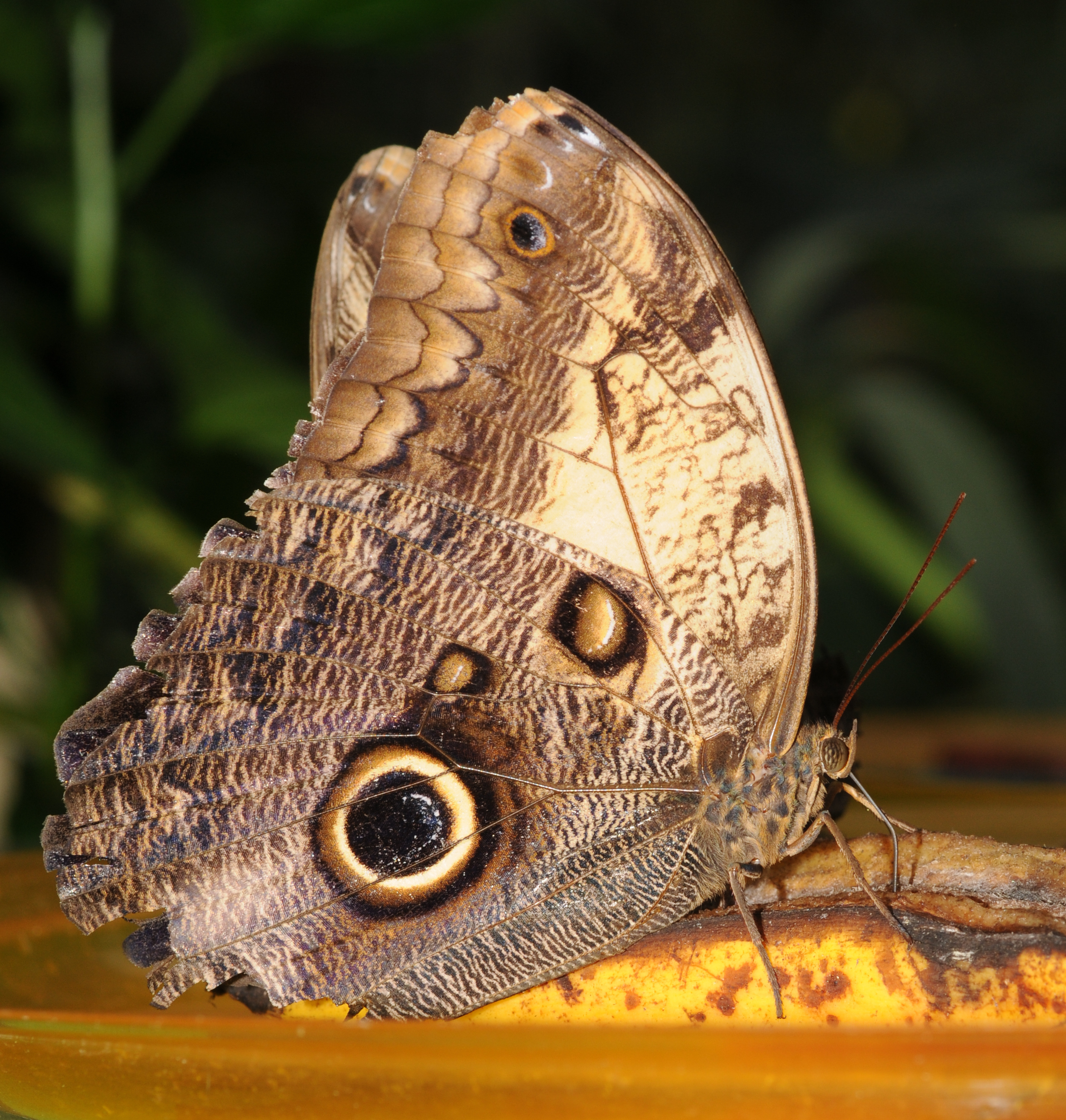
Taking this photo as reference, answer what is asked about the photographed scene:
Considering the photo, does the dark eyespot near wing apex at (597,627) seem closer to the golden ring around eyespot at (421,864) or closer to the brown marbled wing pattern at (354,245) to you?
the golden ring around eyespot at (421,864)

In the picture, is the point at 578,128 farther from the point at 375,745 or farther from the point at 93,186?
the point at 93,186

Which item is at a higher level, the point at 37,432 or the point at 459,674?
the point at 37,432

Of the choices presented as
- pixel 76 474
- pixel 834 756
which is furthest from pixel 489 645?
pixel 76 474

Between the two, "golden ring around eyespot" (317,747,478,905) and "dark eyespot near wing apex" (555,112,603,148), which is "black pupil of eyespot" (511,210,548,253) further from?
"golden ring around eyespot" (317,747,478,905)

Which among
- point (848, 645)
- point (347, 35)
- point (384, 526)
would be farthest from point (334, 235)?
point (848, 645)

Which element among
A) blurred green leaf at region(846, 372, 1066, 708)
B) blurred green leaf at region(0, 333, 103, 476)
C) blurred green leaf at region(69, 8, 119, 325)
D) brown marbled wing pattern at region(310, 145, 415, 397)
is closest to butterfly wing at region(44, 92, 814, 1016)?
brown marbled wing pattern at region(310, 145, 415, 397)

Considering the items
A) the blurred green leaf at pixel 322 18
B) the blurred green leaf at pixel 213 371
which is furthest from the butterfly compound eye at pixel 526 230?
the blurred green leaf at pixel 322 18

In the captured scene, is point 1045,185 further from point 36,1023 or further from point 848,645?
point 36,1023
